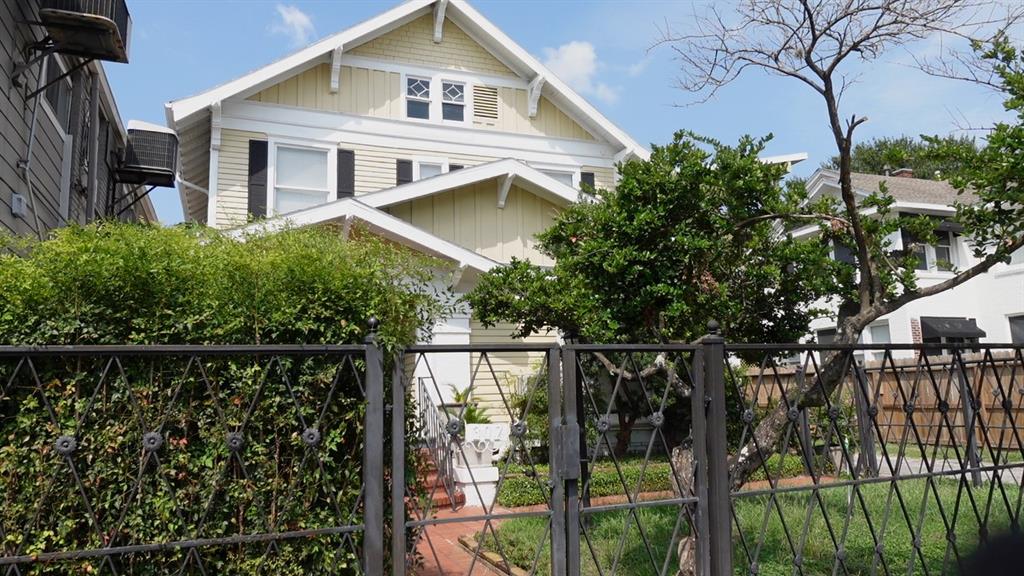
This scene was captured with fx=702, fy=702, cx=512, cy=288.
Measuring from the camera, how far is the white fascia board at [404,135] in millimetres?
13148

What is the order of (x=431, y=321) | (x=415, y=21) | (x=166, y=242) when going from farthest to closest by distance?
(x=415, y=21)
(x=431, y=321)
(x=166, y=242)

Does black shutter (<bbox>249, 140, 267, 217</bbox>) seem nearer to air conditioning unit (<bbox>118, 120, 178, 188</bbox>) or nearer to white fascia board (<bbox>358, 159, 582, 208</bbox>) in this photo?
air conditioning unit (<bbox>118, 120, 178, 188</bbox>)

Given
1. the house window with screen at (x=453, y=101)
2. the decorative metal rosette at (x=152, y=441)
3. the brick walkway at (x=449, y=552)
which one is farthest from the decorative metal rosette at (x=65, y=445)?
the house window with screen at (x=453, y=101)

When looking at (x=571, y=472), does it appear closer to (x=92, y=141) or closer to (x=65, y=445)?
(x=65, y=445)

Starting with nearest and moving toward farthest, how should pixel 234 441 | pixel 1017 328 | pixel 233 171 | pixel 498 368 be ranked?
pixel 234 441 < pixel 498 368 < pixel 233 171 < pixel 1017 328

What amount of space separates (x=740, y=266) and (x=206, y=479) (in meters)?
4.93

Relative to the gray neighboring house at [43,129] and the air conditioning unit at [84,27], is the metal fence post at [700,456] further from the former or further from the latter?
the air conditioning unit at [84,27]

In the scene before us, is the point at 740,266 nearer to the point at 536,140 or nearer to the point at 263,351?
the point at 263,351

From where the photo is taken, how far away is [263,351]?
3.06 metres

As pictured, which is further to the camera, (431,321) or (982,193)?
(982,193)

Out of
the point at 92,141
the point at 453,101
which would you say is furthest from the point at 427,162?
the point at 92,141

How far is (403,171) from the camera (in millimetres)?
14047

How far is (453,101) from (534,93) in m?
1.77

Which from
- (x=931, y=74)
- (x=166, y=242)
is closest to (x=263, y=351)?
(x=166, y=242)
